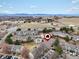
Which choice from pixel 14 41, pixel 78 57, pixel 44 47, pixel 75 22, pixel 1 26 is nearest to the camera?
pixel 44 47

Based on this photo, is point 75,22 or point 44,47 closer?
point 44,47

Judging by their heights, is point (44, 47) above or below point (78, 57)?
above

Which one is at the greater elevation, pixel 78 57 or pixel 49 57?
pixel 49 57

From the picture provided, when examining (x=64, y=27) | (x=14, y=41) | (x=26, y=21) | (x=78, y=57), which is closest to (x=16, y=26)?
(x=26, y=21)

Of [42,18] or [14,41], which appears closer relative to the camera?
[14,41]

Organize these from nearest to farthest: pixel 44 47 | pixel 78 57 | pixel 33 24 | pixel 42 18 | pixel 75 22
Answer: pixel 44 47 → pixel 78 57 → pixel 75 22 → pixel 33 24 → pixel 42 18

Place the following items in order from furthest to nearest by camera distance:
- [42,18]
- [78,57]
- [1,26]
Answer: [42,18], [1,26], [78,57]

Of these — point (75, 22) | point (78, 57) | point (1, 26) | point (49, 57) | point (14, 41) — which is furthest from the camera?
point (75, 22)

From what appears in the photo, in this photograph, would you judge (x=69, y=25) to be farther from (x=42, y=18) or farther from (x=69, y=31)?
(x=42, y=18)

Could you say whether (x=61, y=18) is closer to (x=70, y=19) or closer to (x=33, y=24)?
(x=70, y=19)

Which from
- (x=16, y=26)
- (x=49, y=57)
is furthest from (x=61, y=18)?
(x=49, y=57)
